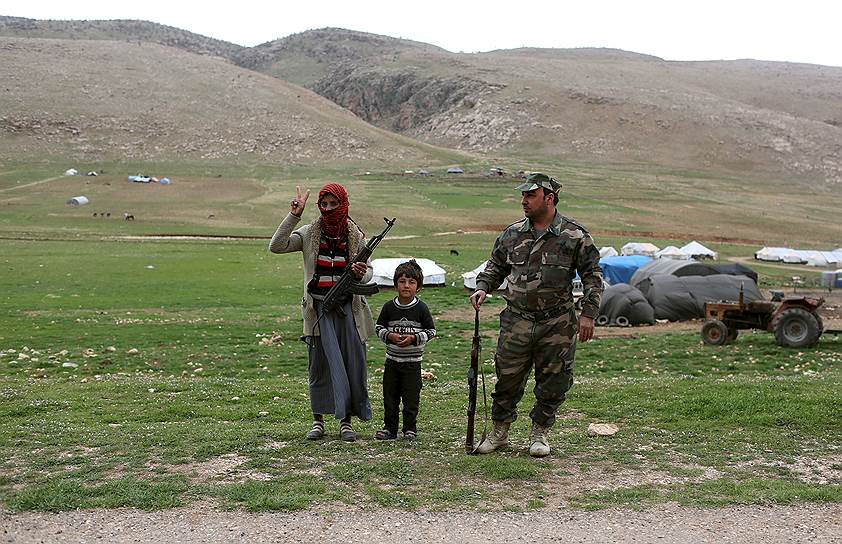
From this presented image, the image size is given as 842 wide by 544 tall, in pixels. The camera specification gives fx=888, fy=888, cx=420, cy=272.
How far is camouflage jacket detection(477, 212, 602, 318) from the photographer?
26.2ft

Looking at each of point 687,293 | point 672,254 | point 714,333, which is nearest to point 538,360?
point 714,333

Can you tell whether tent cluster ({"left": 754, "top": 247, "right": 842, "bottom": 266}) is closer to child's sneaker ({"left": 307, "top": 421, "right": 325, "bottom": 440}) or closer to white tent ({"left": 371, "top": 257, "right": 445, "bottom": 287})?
white tent ({"left": 371, "top": 257, "right": 445, "bottom": 287})

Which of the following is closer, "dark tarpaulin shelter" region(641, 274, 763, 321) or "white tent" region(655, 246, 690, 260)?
"dark tarpaulin shelter" region(641, 274, 763, 321)

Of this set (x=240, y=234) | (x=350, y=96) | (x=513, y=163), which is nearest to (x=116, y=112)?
(x=513, y=163)

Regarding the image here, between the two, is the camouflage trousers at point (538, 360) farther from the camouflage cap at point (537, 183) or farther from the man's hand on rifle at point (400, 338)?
the camouflage cap at point (537, 183)

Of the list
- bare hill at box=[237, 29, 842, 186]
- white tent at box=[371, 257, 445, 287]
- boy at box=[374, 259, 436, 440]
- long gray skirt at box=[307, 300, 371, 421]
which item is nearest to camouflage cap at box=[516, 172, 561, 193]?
boy at box=[374, 259, 436, 440]

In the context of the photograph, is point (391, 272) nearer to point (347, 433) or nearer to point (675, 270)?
point (675, 270)

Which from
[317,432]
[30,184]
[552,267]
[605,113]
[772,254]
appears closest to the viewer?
[552,267]

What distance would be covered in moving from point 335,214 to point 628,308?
22.7 m

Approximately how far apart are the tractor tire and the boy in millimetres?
16001

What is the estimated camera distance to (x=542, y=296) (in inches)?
316

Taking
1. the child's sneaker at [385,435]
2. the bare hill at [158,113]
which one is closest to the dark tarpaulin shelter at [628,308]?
the child's sneaker at [385,435]

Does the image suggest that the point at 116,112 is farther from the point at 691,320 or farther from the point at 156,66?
the point at 691,320

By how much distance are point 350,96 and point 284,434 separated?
187822mm
